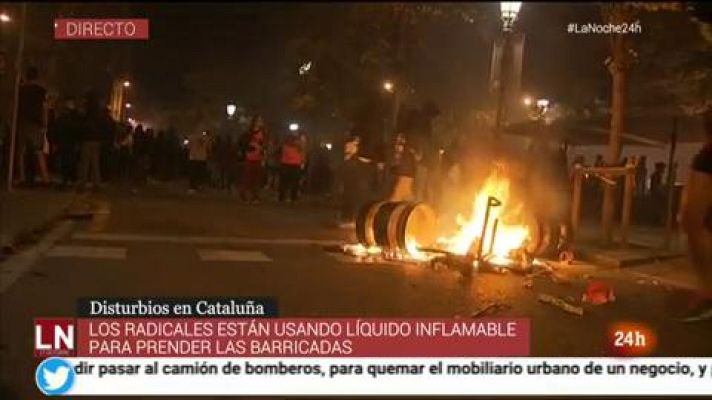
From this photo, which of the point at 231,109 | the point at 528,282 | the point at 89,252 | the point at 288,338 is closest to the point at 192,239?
the point at 89,252

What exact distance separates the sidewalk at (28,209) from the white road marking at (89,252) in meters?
0.47

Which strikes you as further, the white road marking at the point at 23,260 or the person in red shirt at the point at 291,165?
the person in red shirt at the point at 291,165

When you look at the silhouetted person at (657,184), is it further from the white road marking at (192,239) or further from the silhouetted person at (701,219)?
the silhouetted person at (701,219)

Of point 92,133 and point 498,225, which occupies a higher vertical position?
point 92,133

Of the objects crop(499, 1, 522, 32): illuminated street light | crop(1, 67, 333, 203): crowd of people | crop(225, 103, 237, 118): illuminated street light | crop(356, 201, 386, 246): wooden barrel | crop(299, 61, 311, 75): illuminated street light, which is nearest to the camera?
crop(499, 1, 522, 32): illuminated street light

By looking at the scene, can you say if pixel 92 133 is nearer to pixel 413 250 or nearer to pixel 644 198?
pixel 413 250

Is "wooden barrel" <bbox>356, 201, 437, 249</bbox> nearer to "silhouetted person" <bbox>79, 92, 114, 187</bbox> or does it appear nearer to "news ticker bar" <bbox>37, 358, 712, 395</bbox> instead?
"news ticker bar" <bbox>37, 358, 712, 395</bbox>

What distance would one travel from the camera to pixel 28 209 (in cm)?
1142

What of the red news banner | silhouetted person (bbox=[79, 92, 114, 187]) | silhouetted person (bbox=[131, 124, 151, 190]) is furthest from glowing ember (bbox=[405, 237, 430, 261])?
silhouetted person (bbox=[131, 124, 151, 190])

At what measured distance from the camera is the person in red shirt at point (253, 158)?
17.0 metres

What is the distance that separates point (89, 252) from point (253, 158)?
8.23 meters

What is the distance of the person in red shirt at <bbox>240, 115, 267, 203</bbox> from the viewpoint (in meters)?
17.0

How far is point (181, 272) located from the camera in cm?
799

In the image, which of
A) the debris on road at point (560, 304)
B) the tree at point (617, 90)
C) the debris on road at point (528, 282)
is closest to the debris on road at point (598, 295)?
the debris on road at point (560, 304)
